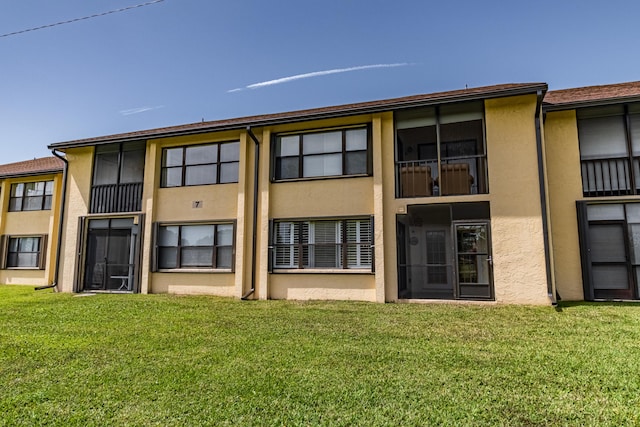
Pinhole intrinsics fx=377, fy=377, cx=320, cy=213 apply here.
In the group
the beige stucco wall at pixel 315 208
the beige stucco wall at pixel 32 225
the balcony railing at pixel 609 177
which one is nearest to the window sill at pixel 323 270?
the beige stucco wall at pixel 315 208

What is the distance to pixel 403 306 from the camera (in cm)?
921

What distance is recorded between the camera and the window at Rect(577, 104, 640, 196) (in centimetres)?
994

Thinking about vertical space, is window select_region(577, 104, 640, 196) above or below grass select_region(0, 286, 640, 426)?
above

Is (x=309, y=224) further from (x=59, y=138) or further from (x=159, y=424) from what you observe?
(x=59, y=138)

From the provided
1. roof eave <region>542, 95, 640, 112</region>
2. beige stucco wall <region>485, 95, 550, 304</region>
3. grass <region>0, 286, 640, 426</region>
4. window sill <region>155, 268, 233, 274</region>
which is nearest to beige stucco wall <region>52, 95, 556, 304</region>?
beige stucco wall <region>485, 95, 550, 304</region>

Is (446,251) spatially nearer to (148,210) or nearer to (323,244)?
(323,244)

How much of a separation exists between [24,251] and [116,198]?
21.3ft

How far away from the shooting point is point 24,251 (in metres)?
15.9

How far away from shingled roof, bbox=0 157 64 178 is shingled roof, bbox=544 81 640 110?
698 inches

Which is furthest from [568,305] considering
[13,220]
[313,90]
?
[13,220]

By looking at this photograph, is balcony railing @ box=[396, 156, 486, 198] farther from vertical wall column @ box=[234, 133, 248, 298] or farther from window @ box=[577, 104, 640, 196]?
vertical wall column @ box=[234, 133, 248, 298]

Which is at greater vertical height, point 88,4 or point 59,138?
point 88,4

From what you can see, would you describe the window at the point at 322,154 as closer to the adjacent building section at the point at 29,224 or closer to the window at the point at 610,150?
the window at the point at 610,150

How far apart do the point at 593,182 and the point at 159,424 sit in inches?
449
